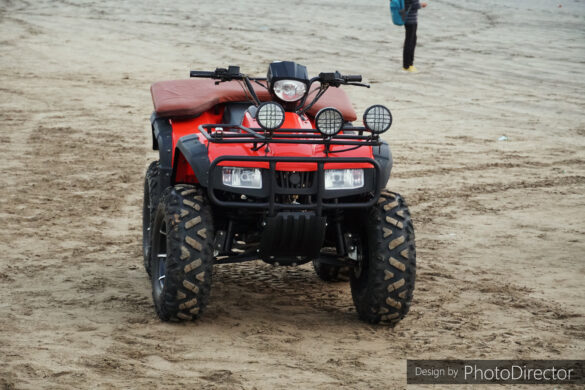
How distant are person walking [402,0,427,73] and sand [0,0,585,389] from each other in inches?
14.6

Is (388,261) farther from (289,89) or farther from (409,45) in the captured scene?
(409,45)

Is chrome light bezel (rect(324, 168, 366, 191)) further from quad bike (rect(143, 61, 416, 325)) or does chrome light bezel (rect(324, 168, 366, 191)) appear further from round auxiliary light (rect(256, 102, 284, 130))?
round auxiliary light (rect(256, 102, 284, 130))

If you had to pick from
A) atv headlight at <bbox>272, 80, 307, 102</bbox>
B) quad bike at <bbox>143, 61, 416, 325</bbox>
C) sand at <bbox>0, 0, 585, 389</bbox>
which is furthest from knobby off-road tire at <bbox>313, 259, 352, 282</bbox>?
atv headlight at <bbox>272, 80, 307, 102</bbox>

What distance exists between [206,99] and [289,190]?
1546 mm

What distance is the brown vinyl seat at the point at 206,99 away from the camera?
6.85 meters

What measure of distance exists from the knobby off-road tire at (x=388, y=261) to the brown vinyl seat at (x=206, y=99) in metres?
1.20

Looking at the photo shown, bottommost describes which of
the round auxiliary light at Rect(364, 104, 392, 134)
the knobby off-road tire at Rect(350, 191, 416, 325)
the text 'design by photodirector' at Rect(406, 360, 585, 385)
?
the text 'design by photodirector' at Rect(406, 360, 585, 385)

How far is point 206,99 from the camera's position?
6.88m

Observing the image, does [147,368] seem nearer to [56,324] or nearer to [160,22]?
[56,324]

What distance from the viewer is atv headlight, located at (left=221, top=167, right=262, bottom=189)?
5.61 meters

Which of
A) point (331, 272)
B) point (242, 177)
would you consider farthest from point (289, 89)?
point (331, 272)

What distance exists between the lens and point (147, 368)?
5109 mm

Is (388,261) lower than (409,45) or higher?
higher

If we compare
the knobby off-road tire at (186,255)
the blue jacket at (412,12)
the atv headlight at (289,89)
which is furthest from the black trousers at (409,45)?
the knobby off-road tire at (186,255)
